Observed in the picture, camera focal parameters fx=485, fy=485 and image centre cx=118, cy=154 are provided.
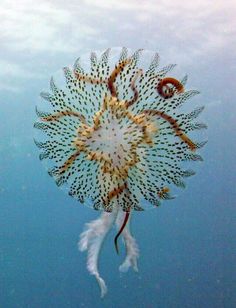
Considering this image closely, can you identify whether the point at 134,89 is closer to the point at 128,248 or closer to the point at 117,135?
the point at 117,135

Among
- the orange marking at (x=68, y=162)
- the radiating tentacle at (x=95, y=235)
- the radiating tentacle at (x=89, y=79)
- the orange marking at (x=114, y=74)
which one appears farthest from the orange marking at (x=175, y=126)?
the radiating tentacle at (x=95, y=235)

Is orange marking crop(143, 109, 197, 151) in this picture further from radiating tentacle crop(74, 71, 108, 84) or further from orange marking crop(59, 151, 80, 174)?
orange marking crop(59, 151, 80, 174)

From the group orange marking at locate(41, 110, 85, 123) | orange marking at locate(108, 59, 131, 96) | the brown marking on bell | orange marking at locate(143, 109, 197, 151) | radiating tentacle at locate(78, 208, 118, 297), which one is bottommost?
radiating tentacle at locate(78, 208, 118, 297)

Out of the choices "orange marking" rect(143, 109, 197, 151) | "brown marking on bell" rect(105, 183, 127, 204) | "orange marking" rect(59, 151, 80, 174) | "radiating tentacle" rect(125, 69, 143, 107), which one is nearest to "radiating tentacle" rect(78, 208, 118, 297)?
"brown marking on bell" rect(105, 183, 127, 204)

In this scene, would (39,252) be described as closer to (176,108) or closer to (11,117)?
(11,117)

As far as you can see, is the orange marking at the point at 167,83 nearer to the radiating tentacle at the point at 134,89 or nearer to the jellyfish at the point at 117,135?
the jellyfish at the point at 117,135

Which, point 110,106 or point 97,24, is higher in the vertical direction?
point 97,24

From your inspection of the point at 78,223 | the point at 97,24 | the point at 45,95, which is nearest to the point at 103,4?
the point at 97,24
